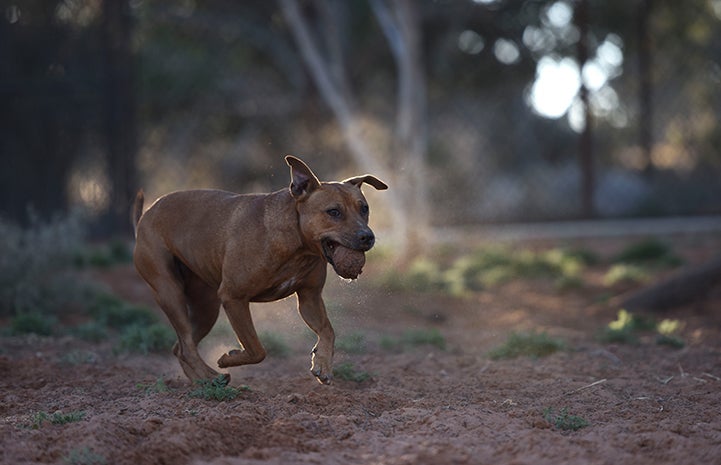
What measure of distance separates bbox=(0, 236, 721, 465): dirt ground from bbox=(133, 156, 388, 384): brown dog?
1.18 ft

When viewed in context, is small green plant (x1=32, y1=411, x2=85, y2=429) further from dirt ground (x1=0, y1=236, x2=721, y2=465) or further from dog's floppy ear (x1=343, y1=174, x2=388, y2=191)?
dog's floppy ear (x1=343, y1=174, x2=388, y2=191)

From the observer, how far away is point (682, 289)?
8.70 metres

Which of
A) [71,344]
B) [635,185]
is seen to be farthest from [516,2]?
[71,344]

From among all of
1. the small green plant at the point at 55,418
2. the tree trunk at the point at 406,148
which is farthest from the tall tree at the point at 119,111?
the small green plant at the point at 55,418

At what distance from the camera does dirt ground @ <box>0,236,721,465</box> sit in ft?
13.5

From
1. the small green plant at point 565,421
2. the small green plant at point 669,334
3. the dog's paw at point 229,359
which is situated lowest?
the small green plant at point 669,334

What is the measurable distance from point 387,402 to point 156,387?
137cm

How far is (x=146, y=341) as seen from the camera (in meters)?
6.99

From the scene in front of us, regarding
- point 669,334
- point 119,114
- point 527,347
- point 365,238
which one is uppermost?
point 119,114

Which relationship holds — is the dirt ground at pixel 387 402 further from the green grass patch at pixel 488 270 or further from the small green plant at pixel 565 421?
the green grass patch at pixel 488 270

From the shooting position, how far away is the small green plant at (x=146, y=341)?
6.97 metres

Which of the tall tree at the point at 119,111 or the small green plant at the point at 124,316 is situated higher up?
the tall tree at the point at 119,111

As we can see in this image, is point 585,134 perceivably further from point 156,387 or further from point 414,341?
point 156,387

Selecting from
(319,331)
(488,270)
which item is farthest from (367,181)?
(488,270)
